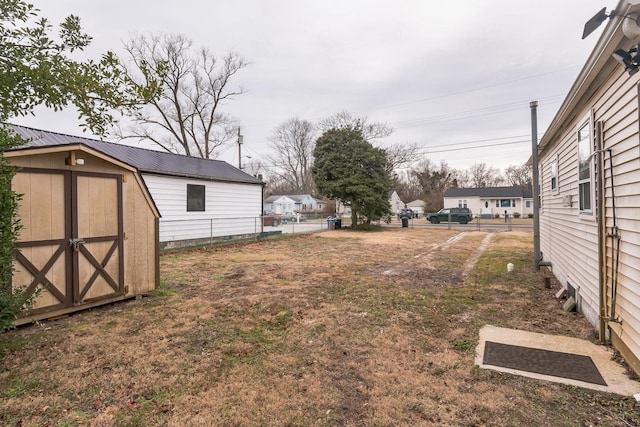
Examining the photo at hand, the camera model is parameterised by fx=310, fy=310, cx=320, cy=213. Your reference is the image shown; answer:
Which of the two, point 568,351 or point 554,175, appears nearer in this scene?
point 568,351

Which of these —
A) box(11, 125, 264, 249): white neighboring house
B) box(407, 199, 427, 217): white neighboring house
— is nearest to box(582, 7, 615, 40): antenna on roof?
box(11, 125, 264, 249): white neighboring house

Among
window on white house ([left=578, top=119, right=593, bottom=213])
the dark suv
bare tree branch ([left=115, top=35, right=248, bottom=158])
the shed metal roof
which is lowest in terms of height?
the dark suv

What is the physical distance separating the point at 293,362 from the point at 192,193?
11002 millimetres

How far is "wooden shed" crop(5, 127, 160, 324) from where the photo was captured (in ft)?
13.3

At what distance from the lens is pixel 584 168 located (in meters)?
4.57

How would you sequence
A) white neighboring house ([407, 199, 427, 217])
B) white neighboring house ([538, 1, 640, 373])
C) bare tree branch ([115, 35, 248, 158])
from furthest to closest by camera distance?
white neighboring house ([407, 199, 427, 217]) < bare tree branch ([115, 35, 248, 158]) < white neighboring house ([538, 1, 640, 373])

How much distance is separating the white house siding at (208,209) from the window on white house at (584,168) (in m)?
10.9

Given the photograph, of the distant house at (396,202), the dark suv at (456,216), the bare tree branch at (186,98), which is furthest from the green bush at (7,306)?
the distant house at (396,202)

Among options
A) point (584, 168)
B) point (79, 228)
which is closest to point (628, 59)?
point (584, 168)

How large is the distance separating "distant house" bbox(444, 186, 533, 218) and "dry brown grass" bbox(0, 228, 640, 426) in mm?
35574

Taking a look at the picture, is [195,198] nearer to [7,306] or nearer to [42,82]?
[7,306]

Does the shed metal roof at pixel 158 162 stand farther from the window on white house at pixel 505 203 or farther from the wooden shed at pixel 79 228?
the window on white house at pixel 505 203

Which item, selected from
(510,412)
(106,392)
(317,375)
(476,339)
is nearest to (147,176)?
(106,392)

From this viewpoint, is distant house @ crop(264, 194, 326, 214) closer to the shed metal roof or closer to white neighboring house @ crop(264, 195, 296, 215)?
white neighboring house @ crop(264, 195, 296, 215)
